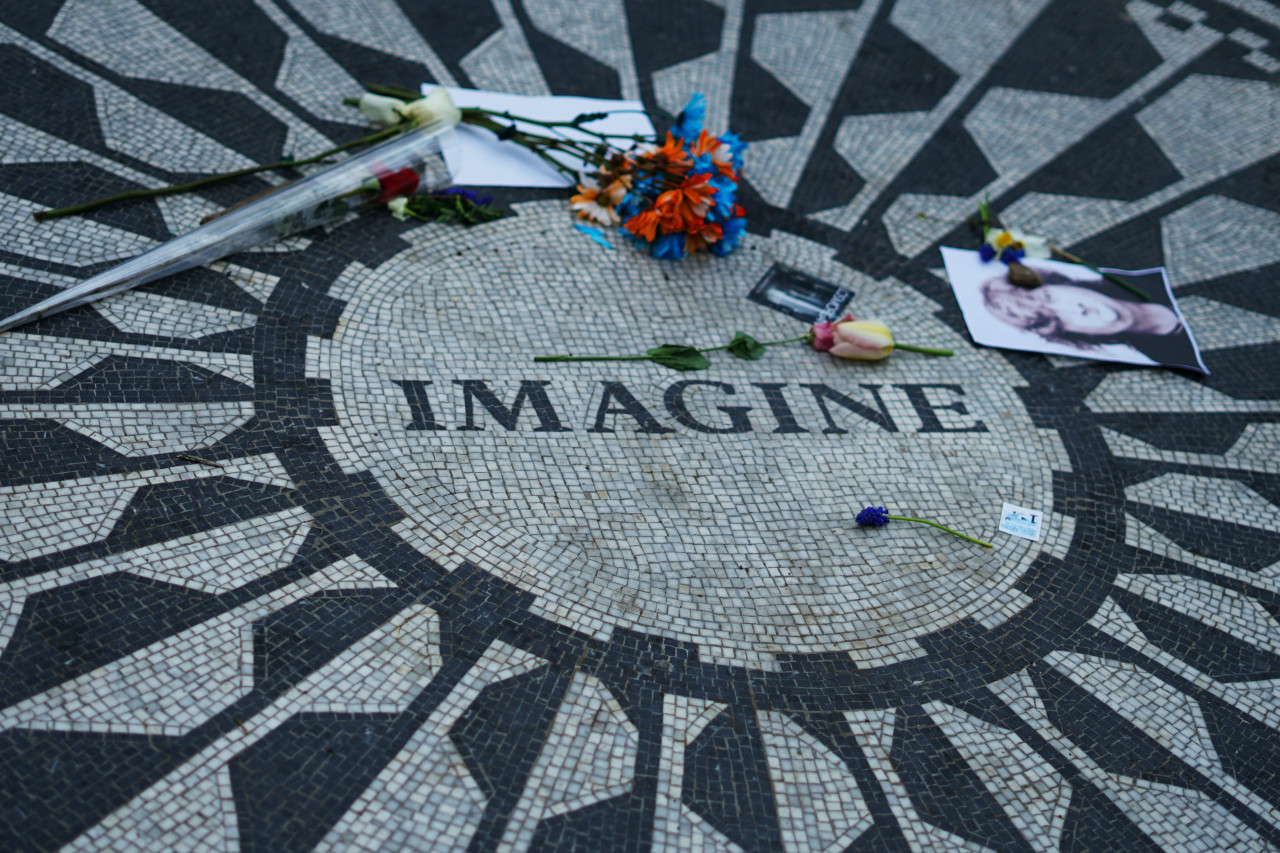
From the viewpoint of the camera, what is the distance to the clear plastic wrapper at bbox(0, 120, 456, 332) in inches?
184

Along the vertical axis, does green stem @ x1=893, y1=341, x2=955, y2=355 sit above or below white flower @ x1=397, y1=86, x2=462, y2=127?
below

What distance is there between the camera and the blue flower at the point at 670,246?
567 cm

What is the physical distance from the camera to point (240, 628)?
3.72 metres

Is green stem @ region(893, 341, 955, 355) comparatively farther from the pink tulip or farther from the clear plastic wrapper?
the clear plastic wrapper

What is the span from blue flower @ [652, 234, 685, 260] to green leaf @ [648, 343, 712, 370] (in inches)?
29.5

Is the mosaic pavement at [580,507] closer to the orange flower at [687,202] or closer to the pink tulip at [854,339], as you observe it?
the pink tulip at [854,339]

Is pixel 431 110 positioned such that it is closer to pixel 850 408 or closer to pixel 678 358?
pixel 678 358

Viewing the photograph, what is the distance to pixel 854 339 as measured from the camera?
5.32 metres

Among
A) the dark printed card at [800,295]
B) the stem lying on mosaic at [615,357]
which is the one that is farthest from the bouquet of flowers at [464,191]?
the stem lying on mosaic at [615,357]

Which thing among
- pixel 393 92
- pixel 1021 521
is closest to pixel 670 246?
pixel 393 92

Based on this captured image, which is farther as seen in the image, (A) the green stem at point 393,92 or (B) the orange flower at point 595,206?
(A) the green stem at point 393,92

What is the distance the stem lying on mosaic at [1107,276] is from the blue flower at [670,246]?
8.29ft

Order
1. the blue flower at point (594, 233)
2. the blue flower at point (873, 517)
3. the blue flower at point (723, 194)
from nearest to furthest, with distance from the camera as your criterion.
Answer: the blue flower at point (873, 517) < the blue flower at point (723, 194) < the blue flower at point (594, 233)

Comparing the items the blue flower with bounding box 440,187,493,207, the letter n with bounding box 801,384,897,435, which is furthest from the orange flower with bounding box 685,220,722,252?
the blue flower with bounding box 440,187,493,207
